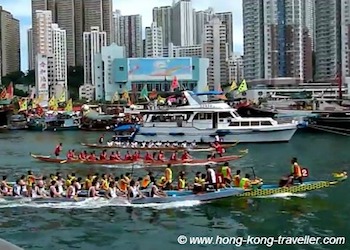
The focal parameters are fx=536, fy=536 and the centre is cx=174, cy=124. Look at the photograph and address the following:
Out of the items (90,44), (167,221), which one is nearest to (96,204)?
(167,221)

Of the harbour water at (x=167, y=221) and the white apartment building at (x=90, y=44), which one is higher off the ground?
the white apartment building at (x=90, y=44)

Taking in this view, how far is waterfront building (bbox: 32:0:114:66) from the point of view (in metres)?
188

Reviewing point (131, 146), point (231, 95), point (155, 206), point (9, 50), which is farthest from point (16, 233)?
point (9, 50)

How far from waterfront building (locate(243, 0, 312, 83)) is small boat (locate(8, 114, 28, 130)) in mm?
70455

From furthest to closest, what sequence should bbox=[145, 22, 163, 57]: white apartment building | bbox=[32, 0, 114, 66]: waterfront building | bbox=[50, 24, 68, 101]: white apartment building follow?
bbox=[32, 0, 114, 66]: waterfront building
bbox=[145, 22, 163, 57]: white apartment building
bbox=[50, 24, 68, 101]: white apartment building

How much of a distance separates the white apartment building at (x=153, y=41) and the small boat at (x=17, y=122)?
91.4 meters

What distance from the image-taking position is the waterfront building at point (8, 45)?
186m

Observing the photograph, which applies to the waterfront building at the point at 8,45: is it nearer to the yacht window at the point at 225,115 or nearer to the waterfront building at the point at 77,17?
the waterfront building at the point at 77,17

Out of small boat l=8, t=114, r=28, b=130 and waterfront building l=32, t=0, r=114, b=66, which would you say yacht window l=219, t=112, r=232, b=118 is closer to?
small boat l=8, t=114, r=28, b=130

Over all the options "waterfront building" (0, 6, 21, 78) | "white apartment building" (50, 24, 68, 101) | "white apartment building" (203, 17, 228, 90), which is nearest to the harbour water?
"white apartment building" (50, 24, 68, 101)

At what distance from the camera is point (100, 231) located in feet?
64.4

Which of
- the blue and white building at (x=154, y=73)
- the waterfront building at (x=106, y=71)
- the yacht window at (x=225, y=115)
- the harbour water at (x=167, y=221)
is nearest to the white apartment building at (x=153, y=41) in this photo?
the waterfront building at (x=106, y=71)

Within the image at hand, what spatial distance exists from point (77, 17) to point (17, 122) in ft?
349

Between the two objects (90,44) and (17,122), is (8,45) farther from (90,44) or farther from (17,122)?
(17,122)
